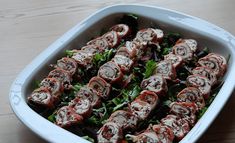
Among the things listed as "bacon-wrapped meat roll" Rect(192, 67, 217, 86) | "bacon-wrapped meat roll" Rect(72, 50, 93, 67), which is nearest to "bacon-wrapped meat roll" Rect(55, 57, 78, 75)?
"bacon-wrapped meat roll" Rect(72, 50, 93, 67)

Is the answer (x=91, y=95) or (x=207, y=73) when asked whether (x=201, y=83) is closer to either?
(x=207, y=73)

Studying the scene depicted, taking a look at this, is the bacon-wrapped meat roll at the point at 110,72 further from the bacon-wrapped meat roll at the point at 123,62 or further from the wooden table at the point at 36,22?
the wooden table at the point at 36,22

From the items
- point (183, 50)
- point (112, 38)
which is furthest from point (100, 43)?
point (183, 50)

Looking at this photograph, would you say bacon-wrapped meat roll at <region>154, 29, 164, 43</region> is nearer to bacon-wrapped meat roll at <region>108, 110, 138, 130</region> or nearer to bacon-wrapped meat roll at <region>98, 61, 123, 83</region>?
bacon-wrapped meat roll at <region>98, 61, 123, 83</region>

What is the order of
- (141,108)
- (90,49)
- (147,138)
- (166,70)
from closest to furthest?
(147,138) → (141,108) → (166,70) → (90,49)

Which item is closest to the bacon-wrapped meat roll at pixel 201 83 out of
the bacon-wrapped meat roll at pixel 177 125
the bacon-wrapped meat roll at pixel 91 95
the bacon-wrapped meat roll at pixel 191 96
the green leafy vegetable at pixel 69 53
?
the bacon-wrapped meat roll at pixel 191 96

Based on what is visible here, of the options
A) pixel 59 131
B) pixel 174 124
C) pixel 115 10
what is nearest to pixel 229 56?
pixel 174 124

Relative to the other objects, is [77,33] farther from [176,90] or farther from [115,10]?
[176,90]
